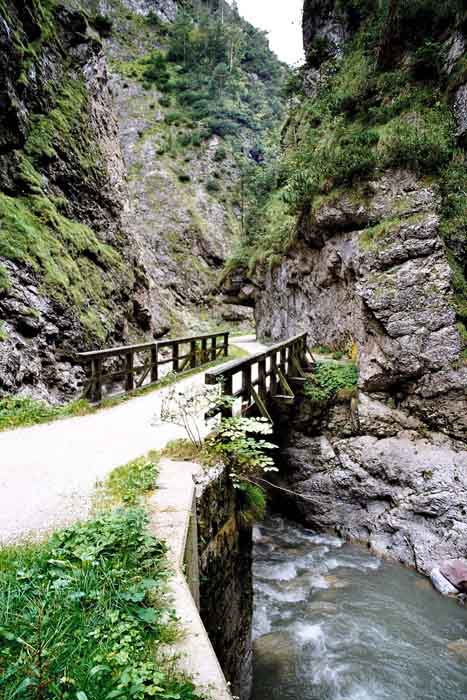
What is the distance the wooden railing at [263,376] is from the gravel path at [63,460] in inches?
41.8

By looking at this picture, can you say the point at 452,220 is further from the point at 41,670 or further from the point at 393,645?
the point at 41,670

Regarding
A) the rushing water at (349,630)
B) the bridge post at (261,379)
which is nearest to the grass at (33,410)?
the bridge post at (261,379)

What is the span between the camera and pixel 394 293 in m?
8.77

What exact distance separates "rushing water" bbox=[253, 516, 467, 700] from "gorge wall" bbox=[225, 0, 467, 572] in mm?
923

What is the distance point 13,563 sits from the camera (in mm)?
2283

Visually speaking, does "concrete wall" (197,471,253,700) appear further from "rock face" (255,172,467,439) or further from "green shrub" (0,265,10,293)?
"green shrub" (0,265,10,293)

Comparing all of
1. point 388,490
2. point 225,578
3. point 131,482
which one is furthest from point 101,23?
point 225,578

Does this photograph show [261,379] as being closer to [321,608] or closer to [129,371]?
[129,371]

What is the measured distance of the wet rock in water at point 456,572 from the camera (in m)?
7.07

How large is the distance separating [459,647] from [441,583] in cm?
139

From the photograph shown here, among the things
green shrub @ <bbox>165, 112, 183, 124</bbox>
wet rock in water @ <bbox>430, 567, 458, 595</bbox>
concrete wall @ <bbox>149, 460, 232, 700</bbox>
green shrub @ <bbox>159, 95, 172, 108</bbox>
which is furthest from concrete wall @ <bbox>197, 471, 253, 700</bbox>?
green shrub @ <bbox>159, 95, 172, 108</bbox>

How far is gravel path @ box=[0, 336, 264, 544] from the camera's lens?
10.6 ft

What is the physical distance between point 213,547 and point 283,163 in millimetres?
19245

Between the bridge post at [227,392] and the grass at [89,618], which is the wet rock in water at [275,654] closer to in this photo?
the bridge post at [227,392]
